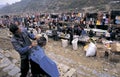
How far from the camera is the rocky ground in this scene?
5.89m

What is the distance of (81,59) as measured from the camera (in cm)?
1036

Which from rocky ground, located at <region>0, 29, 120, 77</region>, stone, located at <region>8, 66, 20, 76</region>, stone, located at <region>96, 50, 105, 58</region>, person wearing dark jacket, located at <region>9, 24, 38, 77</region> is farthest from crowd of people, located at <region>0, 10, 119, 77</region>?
stone, located at <region>96, 50, 105, 58</region>

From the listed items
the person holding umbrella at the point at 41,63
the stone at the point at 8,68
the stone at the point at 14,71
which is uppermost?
the person holding umbrella at the point at 41,63

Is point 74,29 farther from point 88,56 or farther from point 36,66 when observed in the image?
point 36,66

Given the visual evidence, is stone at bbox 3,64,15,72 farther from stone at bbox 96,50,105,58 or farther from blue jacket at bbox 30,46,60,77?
stone at bbox 96,50,105,58

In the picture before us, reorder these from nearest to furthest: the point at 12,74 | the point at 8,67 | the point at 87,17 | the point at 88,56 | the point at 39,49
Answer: the point at 39,49 → the point at 12,74 → the point at 8,67 → the point at 88,56 → the point at 87,17

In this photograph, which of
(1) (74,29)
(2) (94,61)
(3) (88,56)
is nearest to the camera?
(2) (94,61)

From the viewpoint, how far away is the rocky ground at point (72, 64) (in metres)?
5.89

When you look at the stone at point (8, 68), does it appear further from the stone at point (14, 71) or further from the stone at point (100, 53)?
the stone at point (100, 53)

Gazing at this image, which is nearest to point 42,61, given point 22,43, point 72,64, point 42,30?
point 22,43

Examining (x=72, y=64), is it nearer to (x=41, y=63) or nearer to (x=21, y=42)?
(x=21, y=42)

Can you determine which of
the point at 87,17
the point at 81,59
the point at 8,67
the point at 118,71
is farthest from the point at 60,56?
the point at 87,17

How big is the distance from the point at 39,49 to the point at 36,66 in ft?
1.02

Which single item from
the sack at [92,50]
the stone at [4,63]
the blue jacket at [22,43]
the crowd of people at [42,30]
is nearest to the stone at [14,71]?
the stone at [4,63]
